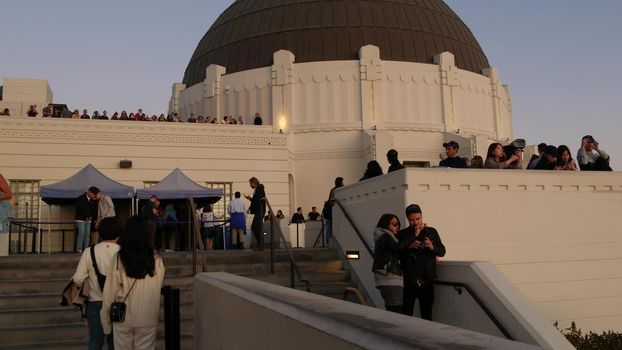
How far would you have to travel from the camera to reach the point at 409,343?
2381mm

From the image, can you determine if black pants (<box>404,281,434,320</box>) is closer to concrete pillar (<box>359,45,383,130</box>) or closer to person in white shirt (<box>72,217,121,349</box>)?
person in white shirt (<box>72,217,121,349</box>)

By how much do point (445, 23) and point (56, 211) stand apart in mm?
22868

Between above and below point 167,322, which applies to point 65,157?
above

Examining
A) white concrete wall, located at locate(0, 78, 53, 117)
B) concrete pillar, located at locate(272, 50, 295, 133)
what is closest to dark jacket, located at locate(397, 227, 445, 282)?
concrete pillar, located at locate(272, 50, 295, 133)

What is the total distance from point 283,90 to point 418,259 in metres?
23.5

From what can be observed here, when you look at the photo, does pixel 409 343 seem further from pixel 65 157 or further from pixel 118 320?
pixel 65 157

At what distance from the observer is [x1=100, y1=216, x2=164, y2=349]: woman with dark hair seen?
18.6ft

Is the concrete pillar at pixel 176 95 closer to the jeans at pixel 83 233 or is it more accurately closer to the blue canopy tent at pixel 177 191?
the blue canopy tent at pixel 177 191

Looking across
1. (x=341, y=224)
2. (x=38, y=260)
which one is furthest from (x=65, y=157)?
(x=341, y=224)

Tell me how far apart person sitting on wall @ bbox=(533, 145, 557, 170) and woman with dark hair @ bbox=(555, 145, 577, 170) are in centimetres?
11

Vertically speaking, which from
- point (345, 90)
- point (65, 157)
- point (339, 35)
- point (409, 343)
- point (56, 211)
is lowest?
point (409, 343)

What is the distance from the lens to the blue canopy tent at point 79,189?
708 inches

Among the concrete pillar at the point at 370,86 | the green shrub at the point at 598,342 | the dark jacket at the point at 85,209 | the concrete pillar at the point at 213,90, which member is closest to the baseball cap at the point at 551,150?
the green shrub at the point at 598,342

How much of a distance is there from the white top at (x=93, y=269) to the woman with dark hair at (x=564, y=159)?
897 centimetres
